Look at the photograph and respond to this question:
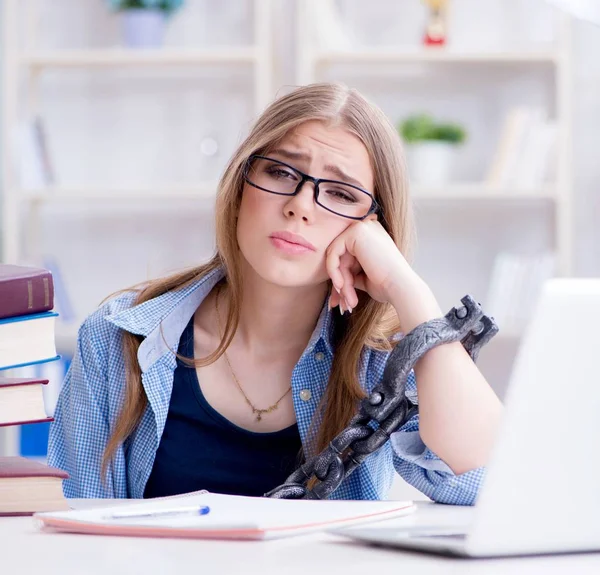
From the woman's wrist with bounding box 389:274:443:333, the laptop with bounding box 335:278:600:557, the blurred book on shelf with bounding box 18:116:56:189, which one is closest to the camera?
the laptop with bounding box 335:278:600:557

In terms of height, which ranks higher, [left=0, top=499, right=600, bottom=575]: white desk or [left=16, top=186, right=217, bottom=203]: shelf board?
[left=0, top=499, right=600, bottom=575]: white desk

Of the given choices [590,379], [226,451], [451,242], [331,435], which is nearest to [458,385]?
[331,435]

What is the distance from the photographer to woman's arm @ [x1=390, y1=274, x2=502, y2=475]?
120 cm

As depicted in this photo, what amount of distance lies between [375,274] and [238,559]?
2.47 feet

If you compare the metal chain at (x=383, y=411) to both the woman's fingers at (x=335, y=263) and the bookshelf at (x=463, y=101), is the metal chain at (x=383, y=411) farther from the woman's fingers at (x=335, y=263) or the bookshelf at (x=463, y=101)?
the bookshelf at (x=463, y=101)

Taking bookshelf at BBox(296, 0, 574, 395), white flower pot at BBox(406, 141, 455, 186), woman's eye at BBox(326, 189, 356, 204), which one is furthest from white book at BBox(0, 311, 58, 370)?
bookshelf at BBox(296, 0, 574, 395)

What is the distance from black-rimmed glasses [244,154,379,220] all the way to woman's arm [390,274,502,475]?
0.32 meters

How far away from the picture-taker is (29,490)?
3.22 ft

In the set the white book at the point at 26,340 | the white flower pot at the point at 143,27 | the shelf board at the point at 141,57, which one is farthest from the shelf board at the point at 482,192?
the white book at the point at 26,340

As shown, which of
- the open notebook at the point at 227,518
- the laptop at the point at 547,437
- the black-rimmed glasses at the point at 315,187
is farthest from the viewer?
the black-rimmed glasses at the point at 315,187

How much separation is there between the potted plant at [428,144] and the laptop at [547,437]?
2516 mm

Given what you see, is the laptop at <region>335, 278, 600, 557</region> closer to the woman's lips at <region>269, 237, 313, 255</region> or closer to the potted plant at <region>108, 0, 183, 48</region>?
the woman's lips at <region>269, 237, 313, 255</region>

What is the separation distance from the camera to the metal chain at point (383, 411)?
3.81ft

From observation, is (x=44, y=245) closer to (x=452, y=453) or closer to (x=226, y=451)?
(x=226, y=451)
